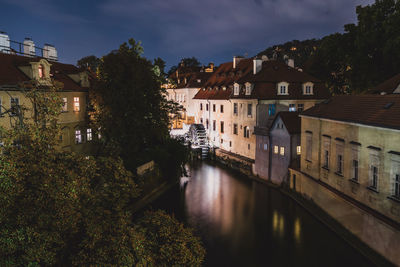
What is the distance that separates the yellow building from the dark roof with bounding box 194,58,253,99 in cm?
1916

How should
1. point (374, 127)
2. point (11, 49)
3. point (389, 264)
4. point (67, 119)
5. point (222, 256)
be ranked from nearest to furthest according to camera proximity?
point (389, 264), point (374, 127), point (222, 256), point (67, 119), point (11, 49)

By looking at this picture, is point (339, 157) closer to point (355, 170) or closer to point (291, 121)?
point (355, 170)

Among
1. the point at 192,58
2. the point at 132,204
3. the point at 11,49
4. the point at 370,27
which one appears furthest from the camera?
the point at 192,58

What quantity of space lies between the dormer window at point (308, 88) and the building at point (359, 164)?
14.0 m

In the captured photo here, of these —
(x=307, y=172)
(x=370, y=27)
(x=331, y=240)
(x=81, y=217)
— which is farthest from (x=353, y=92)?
(x=81, y=217)

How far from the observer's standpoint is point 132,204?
22047 mm

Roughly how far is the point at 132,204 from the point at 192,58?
236 feet

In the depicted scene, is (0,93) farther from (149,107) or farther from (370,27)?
(370,27)

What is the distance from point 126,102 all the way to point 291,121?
1318 centimetres

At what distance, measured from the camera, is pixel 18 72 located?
2194 centimetres

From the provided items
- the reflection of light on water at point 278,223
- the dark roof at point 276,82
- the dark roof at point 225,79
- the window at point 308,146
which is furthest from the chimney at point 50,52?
the reflection of light on water at point 278,223

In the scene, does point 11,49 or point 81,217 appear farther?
point 11,49

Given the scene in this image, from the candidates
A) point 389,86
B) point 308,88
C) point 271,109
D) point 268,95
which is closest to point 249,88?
point 268,95

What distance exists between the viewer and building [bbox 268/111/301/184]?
25141mm
